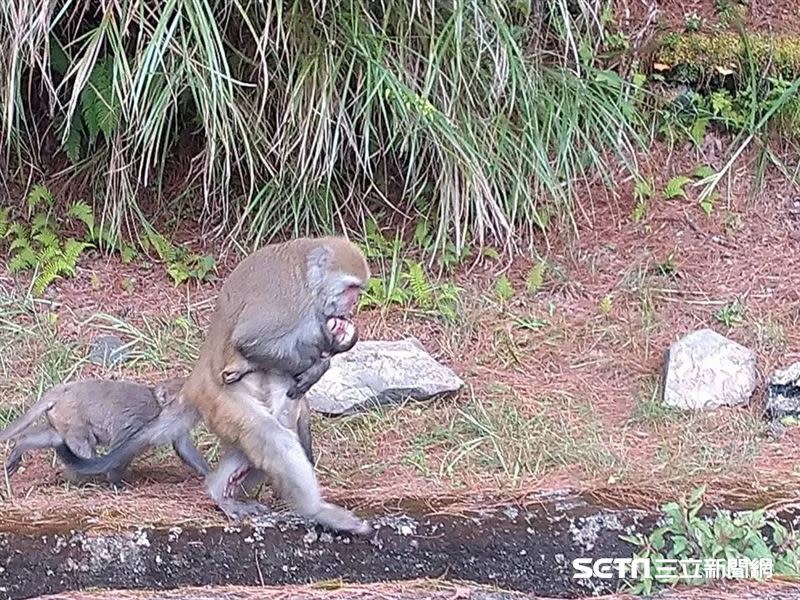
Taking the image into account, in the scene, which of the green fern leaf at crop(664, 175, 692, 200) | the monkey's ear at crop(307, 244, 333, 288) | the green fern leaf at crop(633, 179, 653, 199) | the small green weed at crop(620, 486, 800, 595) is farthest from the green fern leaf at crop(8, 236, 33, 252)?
the small green weed at crop(620, 486, 800, 595)

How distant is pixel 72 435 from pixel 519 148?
2.72 metres

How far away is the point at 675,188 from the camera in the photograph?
6414 millimetres

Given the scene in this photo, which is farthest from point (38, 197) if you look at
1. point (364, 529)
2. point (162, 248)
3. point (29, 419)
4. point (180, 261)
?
point (364, 529)

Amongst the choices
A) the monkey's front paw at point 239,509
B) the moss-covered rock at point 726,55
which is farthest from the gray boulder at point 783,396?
the moss-covered rock at point 726,55

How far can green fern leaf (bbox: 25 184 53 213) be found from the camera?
604 centimetres

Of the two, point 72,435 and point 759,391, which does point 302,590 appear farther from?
point 759,391

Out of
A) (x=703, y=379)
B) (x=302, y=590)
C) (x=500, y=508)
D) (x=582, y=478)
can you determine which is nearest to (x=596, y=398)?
(x=703, y=379)

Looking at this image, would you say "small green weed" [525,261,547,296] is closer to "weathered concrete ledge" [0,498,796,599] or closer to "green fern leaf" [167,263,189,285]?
"green fern leaf" [167,263,189,285]

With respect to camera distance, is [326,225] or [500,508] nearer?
[500,508]

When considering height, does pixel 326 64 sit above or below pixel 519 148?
above

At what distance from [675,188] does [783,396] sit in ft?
6.14

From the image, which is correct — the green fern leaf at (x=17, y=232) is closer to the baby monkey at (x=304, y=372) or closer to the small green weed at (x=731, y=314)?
the baby monkey at (x=304, y=372)

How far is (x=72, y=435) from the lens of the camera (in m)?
4.23

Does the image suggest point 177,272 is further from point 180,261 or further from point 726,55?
point 726,55
